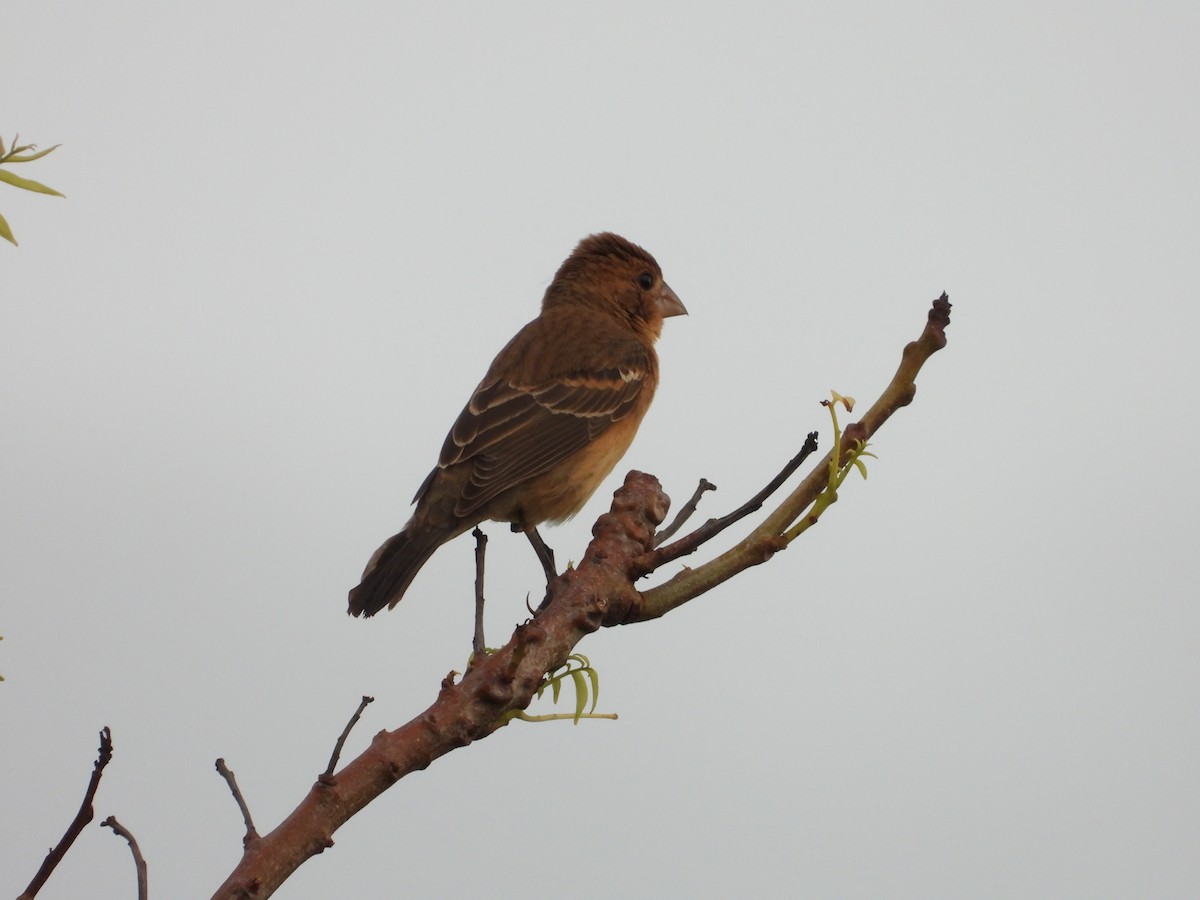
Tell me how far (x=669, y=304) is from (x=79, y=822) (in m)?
5.01

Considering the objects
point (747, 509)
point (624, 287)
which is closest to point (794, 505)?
point (747, 509)

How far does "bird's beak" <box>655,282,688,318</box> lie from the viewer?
647cm

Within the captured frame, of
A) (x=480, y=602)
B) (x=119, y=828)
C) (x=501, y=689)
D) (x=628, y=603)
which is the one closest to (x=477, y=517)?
(x=480, y=602)

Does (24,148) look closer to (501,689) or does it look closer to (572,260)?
(501,689)

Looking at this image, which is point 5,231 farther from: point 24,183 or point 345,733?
point 345,733

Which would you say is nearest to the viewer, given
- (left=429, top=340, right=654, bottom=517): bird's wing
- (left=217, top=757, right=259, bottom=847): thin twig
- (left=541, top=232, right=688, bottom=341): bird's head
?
(left=217, top=757, right=259, bottom=847): thin twig

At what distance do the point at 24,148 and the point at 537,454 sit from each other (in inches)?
132

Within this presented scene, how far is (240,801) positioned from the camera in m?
1.89

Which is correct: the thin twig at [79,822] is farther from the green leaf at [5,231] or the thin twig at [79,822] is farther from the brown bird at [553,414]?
the brown bird at [553,414]

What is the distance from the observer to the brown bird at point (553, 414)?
15.1ft

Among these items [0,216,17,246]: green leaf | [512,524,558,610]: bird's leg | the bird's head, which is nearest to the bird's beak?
the bird's head

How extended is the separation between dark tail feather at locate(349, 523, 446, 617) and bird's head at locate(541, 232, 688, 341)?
88.4 inches

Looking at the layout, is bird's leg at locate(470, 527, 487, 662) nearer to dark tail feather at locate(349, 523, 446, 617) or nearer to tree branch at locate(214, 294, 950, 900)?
tree branch at locate(214, 294, 950, 900)

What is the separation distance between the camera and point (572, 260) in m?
6.68
